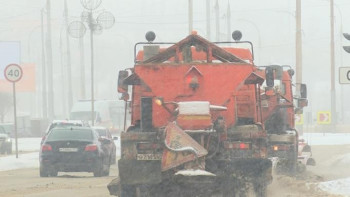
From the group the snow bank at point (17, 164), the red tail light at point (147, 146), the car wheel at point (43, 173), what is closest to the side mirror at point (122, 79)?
the red tail light at point (147, 146)

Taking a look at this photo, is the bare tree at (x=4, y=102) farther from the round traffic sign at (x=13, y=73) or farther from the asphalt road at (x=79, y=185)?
the asphalt road at (x=79, y=185)

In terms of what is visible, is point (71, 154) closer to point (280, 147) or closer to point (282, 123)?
point (282, 123)

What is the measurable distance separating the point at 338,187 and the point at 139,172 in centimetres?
518

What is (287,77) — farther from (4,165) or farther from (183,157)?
(4,165)

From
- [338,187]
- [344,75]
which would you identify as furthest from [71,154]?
[338,187]

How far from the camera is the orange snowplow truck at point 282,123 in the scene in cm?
2152

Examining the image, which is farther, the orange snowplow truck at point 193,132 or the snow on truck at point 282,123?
the snow on truck at point 282,123

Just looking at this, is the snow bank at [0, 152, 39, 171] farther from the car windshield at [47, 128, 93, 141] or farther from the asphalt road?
the car windshield at [47, 128, 93, 141]

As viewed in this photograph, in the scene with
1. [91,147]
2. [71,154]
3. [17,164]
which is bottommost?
[17,164]

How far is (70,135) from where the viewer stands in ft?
86.8

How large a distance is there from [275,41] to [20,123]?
371ft

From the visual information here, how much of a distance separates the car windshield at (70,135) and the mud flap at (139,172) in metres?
11.5

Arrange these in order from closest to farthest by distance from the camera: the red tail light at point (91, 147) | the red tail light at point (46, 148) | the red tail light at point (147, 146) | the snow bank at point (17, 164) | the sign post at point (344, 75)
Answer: the red tail light at point (147, 146)
the sign post at point (344, 75)
the red tail light at point (46, 148)
the red tail light at point (91, 147)
the snow bank at point (17, 164)

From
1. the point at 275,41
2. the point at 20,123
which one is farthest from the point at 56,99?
the point at 20,123
